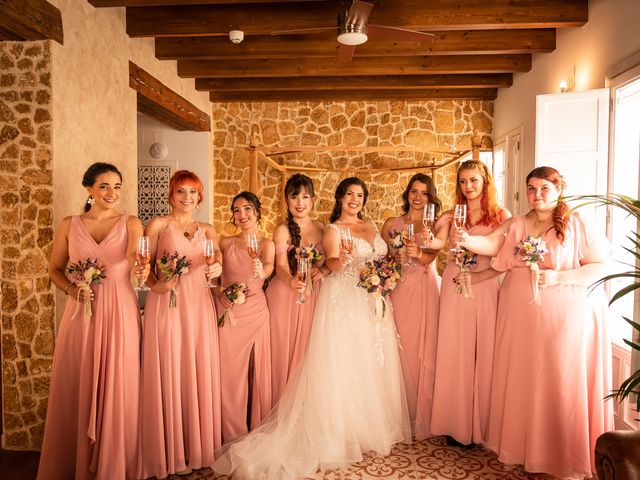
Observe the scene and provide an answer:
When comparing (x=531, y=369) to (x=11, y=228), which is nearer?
(x=531, y=369)

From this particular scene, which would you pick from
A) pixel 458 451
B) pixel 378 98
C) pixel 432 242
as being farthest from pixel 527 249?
pixel 378 98

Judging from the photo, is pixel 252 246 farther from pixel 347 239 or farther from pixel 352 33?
pixel 352 33

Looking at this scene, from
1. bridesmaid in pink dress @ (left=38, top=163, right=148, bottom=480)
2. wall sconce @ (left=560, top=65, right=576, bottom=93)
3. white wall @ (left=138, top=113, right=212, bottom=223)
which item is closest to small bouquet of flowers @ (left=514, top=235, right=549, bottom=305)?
bridesmaid in pink dress @ (left=38, top=163, right=148, bottom=480)

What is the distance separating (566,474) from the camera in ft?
9.54

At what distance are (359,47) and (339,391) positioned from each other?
3745 millimetres

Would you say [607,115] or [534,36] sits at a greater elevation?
[534,36]

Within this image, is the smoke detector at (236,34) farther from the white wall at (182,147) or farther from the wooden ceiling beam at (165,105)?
the white wall at (182,147)

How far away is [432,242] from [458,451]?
4.74ft

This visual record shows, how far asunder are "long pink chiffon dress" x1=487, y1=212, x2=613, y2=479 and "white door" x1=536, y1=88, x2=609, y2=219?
1502 millimetres

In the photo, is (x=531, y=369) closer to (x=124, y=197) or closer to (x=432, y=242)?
(x=432, y=242)

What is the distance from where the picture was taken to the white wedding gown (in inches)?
117

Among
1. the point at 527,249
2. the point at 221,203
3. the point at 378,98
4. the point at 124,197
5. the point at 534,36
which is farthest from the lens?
the point at 221,203

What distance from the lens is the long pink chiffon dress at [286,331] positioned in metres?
3.38

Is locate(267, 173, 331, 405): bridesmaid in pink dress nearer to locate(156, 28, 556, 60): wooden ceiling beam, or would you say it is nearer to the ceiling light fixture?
the ceiling light fixture
